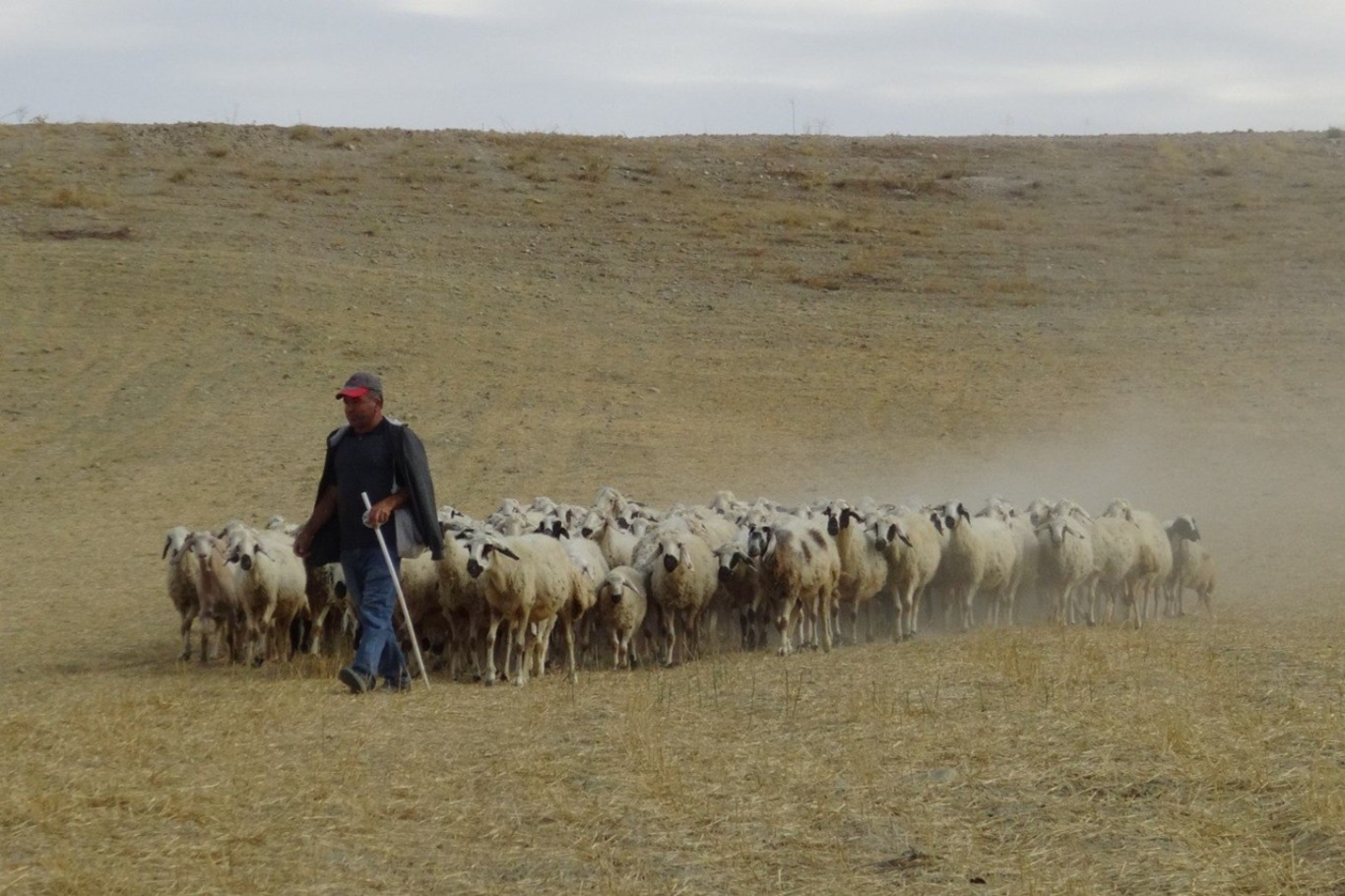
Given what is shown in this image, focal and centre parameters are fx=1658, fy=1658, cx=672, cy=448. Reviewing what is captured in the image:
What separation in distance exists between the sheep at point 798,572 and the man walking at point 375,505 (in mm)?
3375

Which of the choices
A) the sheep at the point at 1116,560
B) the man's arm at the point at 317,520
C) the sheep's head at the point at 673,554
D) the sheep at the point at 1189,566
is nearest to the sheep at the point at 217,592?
the man's arm at the point at 317,520

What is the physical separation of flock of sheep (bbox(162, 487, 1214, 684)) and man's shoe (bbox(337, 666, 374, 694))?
1.40 m

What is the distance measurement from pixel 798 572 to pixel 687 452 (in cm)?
1157

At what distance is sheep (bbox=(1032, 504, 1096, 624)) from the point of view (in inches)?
633

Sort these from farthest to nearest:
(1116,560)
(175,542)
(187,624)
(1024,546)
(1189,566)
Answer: (1189,566), (1024,546), (1116,560), (175,542), (187,624)

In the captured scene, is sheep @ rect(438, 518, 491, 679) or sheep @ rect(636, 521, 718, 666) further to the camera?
sheep @ rect(636, 521, 718, 666)

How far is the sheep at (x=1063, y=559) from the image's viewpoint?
52.7 ft

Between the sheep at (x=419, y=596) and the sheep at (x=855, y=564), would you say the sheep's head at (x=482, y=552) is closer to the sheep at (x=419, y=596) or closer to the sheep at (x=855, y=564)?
the sheep at (x=419, y=596)

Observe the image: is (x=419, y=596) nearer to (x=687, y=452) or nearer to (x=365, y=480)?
(x=365, y=480)

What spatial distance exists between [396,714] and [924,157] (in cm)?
3764

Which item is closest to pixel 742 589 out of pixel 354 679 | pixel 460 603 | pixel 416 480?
pixel 460 603

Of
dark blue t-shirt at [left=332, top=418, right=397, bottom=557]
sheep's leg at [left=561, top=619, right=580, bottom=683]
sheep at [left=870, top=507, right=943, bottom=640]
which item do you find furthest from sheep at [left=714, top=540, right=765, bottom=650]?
dark blue t-shirt at [left=332, top=418, right=397, bottom=557]

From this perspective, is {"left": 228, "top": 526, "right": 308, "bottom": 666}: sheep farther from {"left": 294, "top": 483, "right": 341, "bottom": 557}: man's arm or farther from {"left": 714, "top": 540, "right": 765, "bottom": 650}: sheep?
{"left": 714, "top": 540, "right": 765, "bottom": 650}: sheep

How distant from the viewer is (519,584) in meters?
13.0
